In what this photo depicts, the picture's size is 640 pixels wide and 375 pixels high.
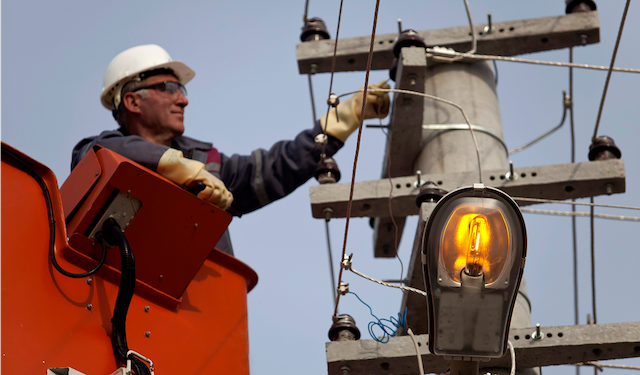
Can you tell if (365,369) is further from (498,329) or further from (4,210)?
(4,210)

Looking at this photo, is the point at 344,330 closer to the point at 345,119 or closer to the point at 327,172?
the point at 327,172

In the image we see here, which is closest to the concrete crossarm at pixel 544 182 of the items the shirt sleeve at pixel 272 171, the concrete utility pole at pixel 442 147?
the concrete utility pole at pixel 442 147

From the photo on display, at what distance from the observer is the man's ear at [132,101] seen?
18.9ft

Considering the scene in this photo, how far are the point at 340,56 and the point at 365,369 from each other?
2.23m

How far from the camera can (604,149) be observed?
457 centimetres

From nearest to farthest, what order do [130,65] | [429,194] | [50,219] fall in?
[50,219] → [429,194] → [130,65]

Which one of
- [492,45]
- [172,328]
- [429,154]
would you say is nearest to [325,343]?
[172,328]

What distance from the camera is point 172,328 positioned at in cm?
412

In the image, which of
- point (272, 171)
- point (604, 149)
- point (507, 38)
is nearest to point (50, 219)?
point (272, 171)

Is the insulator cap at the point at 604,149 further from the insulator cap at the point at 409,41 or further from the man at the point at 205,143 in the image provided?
the man at the point at 205,143

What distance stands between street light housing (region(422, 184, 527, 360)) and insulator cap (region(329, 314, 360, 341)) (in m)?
1.57

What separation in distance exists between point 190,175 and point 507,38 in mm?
2283

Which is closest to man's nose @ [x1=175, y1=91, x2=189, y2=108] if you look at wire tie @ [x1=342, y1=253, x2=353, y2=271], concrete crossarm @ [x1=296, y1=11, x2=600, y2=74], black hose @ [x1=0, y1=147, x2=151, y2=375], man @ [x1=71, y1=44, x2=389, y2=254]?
man @ [x1=71, y1=44, x2=389, y2=254]

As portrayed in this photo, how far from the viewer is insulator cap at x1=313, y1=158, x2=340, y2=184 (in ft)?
16.1
